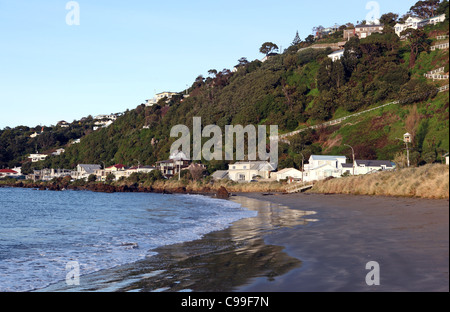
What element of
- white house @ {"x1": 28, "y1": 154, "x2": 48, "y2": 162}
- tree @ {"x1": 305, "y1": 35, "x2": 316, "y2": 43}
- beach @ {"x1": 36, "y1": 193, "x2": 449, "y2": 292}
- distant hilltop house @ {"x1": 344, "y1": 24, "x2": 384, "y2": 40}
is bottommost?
beach @ {"x1": 36, "y1": 193, "x2": 449, "y2": 292}

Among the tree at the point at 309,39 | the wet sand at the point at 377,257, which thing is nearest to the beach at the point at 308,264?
the wet sand at the point at 377,257

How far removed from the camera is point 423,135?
60469 mm

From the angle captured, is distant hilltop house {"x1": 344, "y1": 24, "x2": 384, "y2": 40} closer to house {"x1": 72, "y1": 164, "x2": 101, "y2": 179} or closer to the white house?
house {"x1": 72, "y1": 164, "x2": 101, "y2": 179}

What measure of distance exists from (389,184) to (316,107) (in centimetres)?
7139

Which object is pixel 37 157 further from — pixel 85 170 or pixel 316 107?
pixel 316 107

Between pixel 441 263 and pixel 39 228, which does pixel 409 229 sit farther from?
pixel 39 228

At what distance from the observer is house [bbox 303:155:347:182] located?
233 ft

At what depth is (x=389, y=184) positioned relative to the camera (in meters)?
33.2

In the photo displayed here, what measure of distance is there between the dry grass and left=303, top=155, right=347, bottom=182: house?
1363 cm

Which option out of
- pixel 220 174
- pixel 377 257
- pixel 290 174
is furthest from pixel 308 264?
pixel 220 174

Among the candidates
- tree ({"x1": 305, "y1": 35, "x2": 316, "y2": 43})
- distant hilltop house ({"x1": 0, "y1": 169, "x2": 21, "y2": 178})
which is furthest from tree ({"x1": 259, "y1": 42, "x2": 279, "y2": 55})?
distant hilltop house ({"x1": 0, "y1": 169, "x2": 21, "y2": 178})

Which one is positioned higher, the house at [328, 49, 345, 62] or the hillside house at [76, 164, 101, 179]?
the house at [328, 49, 345, 62]

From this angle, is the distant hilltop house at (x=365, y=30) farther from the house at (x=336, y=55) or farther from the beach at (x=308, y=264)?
the beach at (x=308, y=264)

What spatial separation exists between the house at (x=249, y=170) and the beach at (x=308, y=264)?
76.3 meters
